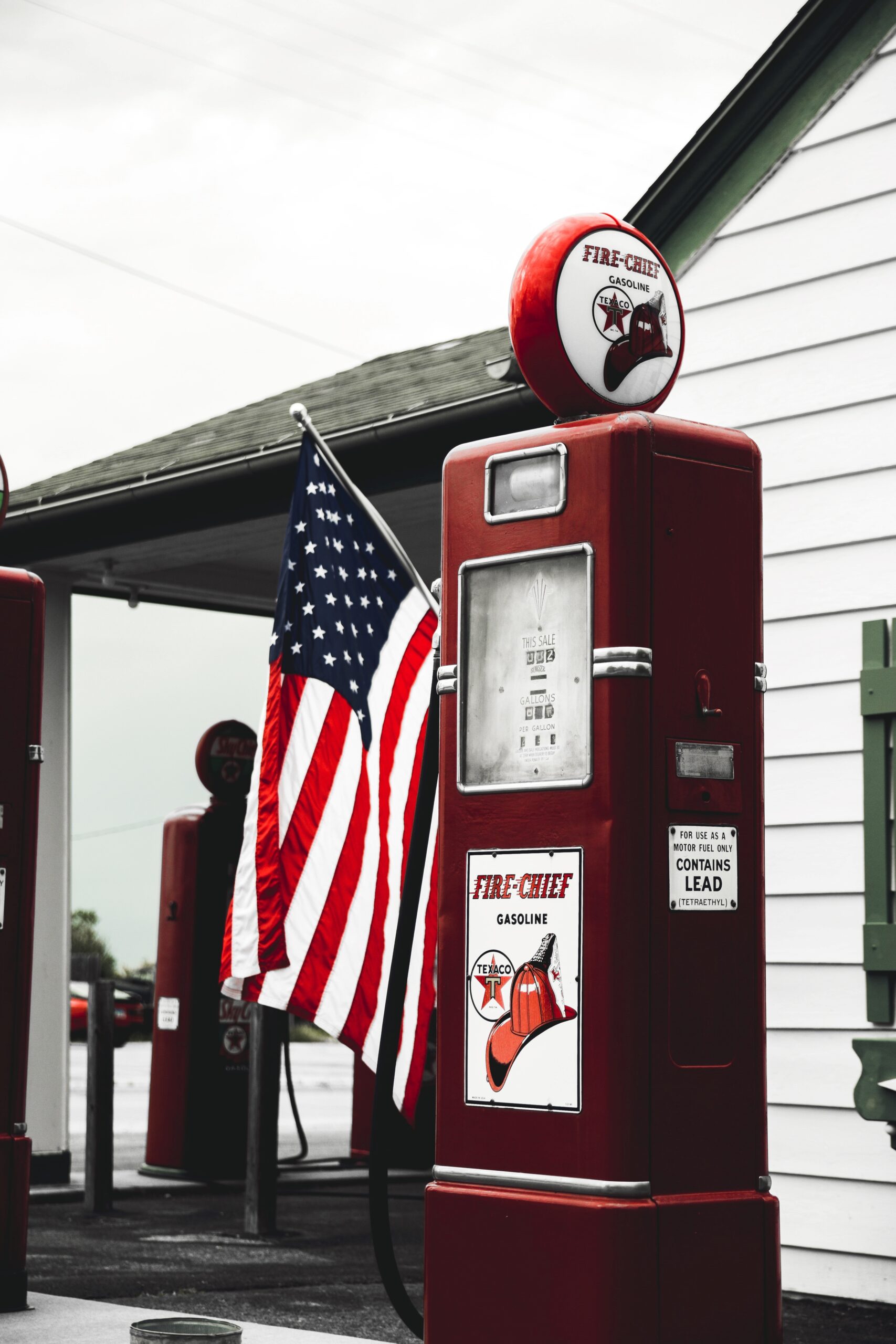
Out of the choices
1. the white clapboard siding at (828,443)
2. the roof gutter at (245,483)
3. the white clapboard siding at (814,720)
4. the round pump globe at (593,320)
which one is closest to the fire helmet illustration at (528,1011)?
the round pump globe at (593,320)

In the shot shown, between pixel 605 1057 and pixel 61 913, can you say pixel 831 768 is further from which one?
pixel 61 913

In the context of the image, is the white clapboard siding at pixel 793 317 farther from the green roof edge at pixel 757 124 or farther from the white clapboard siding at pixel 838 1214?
the white clapboard siding at pixel 838 1214

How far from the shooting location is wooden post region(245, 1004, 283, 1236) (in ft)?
28.6

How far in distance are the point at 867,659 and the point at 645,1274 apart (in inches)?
130

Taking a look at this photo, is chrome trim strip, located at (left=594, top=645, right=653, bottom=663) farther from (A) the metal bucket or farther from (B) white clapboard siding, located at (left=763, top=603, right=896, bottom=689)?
(B) white clapboard siding, located at (left=763, top=603, right=896, bottom=689)

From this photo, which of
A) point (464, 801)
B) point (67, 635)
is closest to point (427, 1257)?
point (464, 801)

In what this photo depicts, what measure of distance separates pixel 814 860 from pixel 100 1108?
445 cm

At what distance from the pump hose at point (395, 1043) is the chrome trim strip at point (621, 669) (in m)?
0.54

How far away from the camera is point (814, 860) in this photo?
22.5 ft

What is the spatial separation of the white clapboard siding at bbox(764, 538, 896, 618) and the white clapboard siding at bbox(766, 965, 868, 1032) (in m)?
1.36

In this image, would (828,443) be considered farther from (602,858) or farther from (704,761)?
(602,858)

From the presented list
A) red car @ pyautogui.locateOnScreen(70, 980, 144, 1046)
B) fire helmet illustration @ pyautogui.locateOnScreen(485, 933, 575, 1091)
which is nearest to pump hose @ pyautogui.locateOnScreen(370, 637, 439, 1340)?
fire helmet illustration @ pyautogui.locateOnScreen(485, 933, 575, 1091)

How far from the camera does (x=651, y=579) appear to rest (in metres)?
3.83

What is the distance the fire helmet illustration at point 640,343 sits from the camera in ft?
13.4
